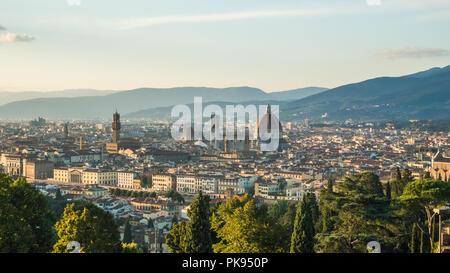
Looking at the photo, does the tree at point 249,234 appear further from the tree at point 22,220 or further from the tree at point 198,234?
the tree at point 22,220

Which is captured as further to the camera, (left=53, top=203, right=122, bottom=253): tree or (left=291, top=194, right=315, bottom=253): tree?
(left=291, top=194, right=315, bottom=253): tree

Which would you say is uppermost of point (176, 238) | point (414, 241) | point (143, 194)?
point (414, 241)

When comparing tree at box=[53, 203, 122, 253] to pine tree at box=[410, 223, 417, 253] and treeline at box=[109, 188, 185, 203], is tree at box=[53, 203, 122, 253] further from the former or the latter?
treeline at box=[109, 188, 185, 203]

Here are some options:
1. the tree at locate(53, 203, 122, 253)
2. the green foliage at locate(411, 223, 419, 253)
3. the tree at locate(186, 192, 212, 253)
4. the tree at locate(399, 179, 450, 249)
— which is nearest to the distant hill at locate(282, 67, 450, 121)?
the tree at locate(399, 179, 450, 249)

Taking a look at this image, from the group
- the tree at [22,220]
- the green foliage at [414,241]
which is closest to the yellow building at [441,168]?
the green foliage at [414,241]

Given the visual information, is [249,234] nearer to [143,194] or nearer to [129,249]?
[129,249]

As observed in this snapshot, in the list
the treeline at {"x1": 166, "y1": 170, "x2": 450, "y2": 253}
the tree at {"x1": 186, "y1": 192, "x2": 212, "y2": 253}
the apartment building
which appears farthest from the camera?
the apartment building

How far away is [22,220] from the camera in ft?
33.8

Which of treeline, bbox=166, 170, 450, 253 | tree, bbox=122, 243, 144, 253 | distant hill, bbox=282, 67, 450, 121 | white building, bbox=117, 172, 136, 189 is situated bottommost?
white building, bbox=117, 172, 136, 189

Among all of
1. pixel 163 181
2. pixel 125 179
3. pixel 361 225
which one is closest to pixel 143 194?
pixel 163 181

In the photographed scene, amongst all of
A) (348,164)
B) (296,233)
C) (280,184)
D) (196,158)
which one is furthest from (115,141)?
(296,233)

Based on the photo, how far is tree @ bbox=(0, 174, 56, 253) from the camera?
363 inches

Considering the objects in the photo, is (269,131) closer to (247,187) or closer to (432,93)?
(247,187)

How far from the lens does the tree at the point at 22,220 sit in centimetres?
923
